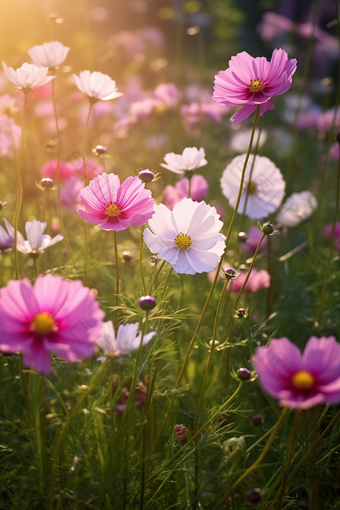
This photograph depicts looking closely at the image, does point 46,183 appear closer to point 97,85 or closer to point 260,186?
point 97,85

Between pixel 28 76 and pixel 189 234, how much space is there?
33 cm

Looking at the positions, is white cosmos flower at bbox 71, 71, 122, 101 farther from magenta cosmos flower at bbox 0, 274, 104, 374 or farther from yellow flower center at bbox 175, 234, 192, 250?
magenta cosmos flower at bbox 0, 274, 104, 374

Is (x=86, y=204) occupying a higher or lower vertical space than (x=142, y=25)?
lower

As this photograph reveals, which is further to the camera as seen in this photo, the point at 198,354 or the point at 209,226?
the point at 198,354

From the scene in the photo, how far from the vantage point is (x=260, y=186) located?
1086 millimetres

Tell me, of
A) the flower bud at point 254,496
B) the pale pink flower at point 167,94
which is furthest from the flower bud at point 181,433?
the pale pink flower at point 167,94

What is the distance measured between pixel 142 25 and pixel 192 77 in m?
3.17

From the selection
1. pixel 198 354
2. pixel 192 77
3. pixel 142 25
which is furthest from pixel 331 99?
pixel 198 354

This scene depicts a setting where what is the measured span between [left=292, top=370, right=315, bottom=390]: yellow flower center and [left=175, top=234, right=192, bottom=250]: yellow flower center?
0.26 meters

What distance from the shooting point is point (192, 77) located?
3.33m

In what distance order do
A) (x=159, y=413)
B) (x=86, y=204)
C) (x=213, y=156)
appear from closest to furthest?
(x=86, y=204) → (x=159, y=413) → (x=213, y=156)

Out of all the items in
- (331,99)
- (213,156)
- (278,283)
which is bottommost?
(278,283)

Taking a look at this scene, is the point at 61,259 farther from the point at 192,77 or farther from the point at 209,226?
the point at 192,77

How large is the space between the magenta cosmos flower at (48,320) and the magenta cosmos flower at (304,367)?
0.17 metres
